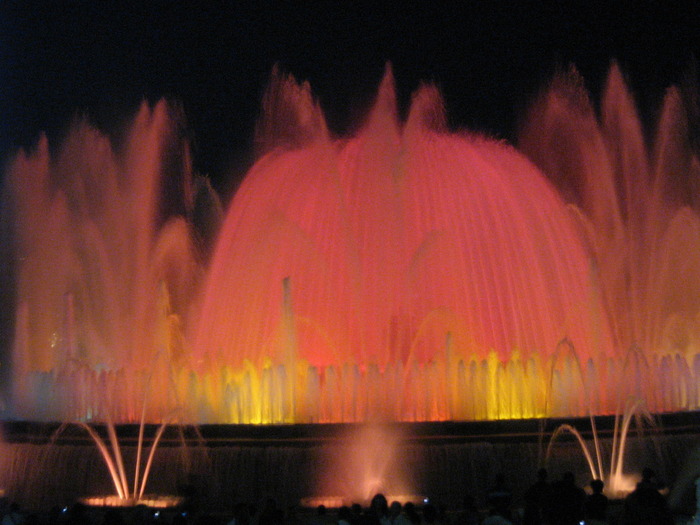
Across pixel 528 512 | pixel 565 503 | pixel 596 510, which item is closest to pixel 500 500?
pixel 565 503

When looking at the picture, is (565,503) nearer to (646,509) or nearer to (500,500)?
(500,500)

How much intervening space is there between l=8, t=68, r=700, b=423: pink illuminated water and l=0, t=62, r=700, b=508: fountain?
0.16 ft

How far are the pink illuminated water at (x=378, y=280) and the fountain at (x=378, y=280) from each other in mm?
49

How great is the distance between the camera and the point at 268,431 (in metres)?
14.1

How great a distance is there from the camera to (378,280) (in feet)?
73.1

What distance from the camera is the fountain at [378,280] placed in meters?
16.3

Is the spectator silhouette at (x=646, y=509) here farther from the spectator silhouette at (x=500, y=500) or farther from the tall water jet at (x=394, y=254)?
the tall water jet at (x=394, y=254)

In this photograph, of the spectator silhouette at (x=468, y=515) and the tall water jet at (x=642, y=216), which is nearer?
the spectator silhouette at (x=468, y=515)

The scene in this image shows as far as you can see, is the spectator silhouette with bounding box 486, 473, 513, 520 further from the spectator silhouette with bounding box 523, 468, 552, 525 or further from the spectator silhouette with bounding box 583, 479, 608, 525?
the spectator silhouette with bounding box 583, 479, 608, 525

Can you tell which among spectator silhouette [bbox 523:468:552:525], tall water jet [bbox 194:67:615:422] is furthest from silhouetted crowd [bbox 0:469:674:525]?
tall water jet [bbox 194:67:615:422]

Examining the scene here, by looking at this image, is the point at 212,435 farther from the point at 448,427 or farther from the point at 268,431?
the point at 448,427

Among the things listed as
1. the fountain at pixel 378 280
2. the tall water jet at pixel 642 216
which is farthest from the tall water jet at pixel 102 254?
the tall water jet at pixel 642 216

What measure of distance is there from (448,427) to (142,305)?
13.8 meters

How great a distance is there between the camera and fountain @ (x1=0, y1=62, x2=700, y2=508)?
53.5 ft
